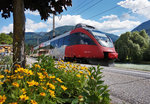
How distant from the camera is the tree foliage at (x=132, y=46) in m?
28.4

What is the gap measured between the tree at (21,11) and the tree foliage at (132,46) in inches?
1088

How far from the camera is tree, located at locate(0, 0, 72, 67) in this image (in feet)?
8.85

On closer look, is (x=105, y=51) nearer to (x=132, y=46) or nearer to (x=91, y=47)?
(x=91, y=47)

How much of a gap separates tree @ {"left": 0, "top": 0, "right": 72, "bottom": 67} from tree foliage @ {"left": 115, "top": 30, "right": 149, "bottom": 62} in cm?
2764

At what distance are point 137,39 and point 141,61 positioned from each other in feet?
21.7

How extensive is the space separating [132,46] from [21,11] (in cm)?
3191

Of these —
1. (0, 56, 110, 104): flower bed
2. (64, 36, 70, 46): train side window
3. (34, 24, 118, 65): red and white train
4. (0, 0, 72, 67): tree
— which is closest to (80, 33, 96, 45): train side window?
(34, 24, 118, 65): red and white train

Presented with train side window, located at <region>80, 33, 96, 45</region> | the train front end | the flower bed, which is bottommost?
the flower bed

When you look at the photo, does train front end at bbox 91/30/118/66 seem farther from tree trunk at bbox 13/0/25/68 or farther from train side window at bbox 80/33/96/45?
tree trunk at bbox 13/0/25/68

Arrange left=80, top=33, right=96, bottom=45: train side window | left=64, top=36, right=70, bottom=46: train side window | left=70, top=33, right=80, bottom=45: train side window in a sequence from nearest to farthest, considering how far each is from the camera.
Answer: left=80, top=33, right=96, bottom=45: train side window < left=70, top=33, right=80, bottom=45: train side window < left=64, top=36, right=70, bottom=46: train side window

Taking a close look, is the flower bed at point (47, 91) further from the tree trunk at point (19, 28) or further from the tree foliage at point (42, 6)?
the tree foliage at point (42, 6)

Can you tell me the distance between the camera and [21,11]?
9.16 ft

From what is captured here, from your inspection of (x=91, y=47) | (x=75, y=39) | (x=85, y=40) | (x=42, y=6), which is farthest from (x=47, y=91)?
(x=75, y=39)

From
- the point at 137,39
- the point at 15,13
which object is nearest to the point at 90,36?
the point at 15,13
